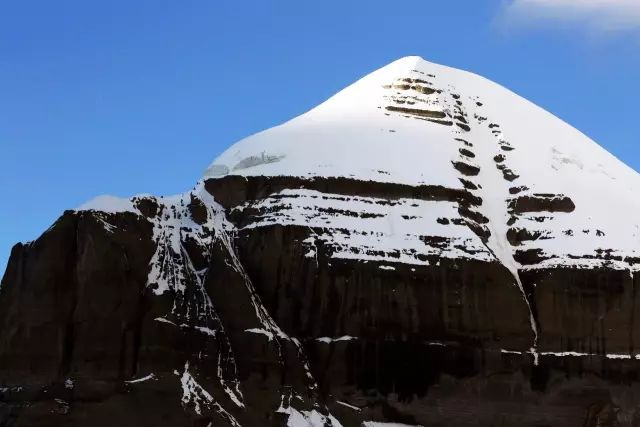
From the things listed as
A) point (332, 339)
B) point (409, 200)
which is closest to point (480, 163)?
point (409, 200)

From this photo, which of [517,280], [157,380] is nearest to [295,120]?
[517,280]

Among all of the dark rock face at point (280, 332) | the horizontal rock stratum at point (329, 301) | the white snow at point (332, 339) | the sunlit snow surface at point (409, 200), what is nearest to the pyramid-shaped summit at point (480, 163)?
the sunlit snow surface at point (409, 200)

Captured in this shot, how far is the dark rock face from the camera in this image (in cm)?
5538

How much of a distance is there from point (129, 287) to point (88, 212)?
4820 millimetres

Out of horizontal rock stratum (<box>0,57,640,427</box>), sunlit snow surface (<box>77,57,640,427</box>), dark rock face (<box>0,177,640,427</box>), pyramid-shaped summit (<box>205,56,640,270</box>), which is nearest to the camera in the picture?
dark rock face (<box>0,177,640,427</box>)

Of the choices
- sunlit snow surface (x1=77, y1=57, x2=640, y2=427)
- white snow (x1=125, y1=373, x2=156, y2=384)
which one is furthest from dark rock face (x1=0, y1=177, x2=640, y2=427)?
sunlit snow surface (x1=77, y1=57, x2=640, y2=427)

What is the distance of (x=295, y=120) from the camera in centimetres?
7481

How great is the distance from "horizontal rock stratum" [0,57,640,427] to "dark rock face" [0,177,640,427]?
0.09 meters

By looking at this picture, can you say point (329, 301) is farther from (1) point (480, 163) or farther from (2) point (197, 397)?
(1) point (480, 163)

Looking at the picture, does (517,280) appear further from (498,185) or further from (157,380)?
(157,380)

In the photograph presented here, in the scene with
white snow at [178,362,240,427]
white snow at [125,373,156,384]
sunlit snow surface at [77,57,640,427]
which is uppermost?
sunlit snow surface at [77,57,640,427]

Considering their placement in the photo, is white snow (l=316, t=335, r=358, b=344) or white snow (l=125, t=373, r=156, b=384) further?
white snow (l=316, t=335, r=358, b=344)

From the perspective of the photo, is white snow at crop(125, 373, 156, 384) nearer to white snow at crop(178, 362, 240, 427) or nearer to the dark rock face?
the dark rock face

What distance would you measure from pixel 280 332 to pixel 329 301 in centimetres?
339
